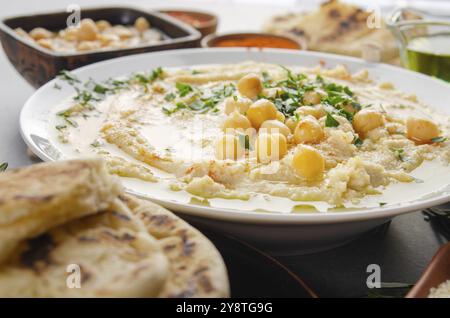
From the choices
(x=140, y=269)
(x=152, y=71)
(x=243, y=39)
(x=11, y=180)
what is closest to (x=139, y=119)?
(x=152, y=71)

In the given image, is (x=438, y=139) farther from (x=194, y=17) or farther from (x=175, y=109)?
(x=194, y=17)

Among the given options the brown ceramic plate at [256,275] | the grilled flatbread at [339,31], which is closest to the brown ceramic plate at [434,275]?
the brown ceramic plate at [256,275]

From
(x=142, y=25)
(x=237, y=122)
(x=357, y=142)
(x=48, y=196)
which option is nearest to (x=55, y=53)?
(x=142, y=25)

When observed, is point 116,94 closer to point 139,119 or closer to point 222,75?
point 139,119

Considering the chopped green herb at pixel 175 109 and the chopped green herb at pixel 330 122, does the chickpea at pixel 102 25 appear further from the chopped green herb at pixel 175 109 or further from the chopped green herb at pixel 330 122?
the chopped green herb at pixel 330 122

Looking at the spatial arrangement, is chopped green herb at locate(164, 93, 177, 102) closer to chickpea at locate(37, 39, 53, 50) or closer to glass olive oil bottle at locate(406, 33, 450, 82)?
chickpea at locate(37, 39, 53, 50)

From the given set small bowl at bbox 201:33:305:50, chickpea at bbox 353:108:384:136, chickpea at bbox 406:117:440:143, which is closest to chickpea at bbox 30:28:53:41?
small bowl at bbox 201:33:305:50
